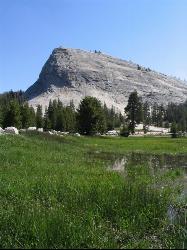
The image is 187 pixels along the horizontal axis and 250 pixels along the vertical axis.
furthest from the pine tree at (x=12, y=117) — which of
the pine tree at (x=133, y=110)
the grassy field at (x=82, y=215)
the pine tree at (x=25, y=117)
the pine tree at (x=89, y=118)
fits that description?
the grassy field at (x=82, y=215)

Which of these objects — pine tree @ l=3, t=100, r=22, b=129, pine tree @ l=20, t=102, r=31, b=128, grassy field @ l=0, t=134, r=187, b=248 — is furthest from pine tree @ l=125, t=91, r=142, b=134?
grassy field @ l=0, t=134, r=187, b=248

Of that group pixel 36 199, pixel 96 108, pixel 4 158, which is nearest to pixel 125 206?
pixel 36 199

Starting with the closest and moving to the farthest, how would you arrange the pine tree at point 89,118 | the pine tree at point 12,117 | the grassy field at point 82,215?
the grassy field at point 82,215
the pine tree at point 12,117
the pine tree at point 89,118

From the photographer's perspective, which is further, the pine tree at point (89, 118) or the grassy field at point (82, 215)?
the pine tree at point (89, 118)

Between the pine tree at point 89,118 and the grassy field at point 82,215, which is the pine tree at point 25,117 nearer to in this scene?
the pine tree at point 89,118

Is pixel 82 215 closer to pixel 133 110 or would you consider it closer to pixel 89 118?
pixel 89 118

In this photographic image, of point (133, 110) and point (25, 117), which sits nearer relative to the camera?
point (25, 117)

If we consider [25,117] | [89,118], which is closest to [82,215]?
[89,118]

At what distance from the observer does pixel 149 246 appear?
1152 cm

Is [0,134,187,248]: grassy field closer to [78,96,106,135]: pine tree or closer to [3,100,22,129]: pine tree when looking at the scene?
[3,100,22,129]: pine tree

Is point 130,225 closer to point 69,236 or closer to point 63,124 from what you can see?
point 69,236

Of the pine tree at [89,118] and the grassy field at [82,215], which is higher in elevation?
the pine tree at [89,118]

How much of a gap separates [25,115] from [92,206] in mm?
108507

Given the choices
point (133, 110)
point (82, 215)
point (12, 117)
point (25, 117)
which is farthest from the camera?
point (133, 110)
